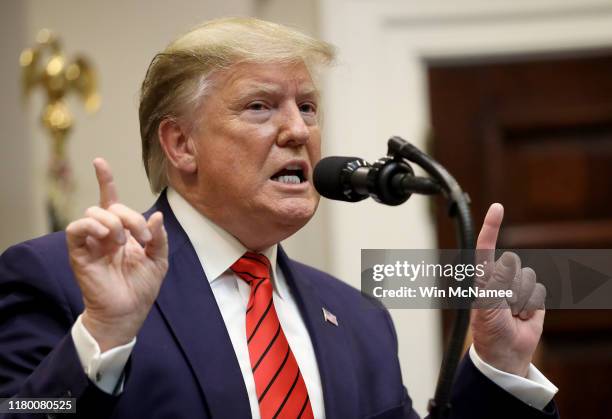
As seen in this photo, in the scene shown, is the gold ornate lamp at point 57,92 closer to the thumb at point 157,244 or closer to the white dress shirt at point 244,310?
the white dress shirt at point 244,310

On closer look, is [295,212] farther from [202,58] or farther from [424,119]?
[424,119]

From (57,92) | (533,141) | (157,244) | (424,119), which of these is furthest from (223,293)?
(533,141)

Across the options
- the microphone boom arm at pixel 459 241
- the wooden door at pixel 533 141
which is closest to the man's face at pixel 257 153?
the microphone boom arm at pixel 459 241

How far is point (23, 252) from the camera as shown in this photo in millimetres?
1803

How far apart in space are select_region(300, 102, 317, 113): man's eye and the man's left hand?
52 cm

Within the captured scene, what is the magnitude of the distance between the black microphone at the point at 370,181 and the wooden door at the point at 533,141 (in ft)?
7.55

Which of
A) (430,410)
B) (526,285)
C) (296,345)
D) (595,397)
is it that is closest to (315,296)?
(296,345)

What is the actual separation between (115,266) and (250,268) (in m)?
0.49

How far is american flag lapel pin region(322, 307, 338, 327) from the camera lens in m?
2.08

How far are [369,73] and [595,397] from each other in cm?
147

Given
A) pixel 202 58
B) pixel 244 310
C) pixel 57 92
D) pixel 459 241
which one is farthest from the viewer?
pixel 57 92

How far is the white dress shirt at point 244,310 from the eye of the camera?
6.17 feet

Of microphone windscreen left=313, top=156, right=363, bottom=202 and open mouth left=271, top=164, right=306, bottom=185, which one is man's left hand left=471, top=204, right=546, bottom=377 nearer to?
microphone windscreen left=313, top=156, right=363, bottom=202

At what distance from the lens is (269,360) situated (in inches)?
73.5
